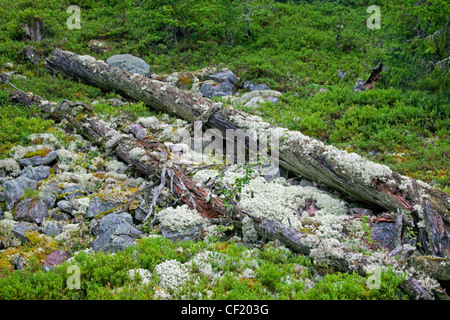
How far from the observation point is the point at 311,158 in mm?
7527

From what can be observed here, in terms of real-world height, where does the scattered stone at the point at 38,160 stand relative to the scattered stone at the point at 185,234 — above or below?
above

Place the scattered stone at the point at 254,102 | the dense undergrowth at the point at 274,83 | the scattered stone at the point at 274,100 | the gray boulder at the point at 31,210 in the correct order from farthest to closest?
the scattered stone at the point at 274,100
the scattered stone at the point at 254,102
the gray boulder at the point at 31,210
the dense undergrowth at the point at 274,83

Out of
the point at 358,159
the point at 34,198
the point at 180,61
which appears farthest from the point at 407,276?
the point at 180,61

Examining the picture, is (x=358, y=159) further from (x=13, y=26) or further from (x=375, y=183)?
(x=13, y=26)

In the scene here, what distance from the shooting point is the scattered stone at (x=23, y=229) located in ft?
19.4

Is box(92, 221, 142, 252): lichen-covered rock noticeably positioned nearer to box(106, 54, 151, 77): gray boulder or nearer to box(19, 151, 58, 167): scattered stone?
box(19, 151, 58, 167): scattered stone

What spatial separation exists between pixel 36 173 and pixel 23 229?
2.29 meters

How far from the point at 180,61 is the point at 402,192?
1296cm

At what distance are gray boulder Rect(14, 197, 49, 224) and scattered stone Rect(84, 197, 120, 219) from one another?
0.84 m

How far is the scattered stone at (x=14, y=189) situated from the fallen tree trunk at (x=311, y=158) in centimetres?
229

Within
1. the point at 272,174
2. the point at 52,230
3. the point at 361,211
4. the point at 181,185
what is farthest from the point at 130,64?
the point at 361,211

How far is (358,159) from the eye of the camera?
6957mm

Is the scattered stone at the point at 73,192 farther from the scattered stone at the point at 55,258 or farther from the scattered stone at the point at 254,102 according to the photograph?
the scattered stone at the point at 254,102

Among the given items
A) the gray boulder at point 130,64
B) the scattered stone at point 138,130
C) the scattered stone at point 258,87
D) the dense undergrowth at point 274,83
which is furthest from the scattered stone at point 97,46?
the scattered stone at point 138,130
